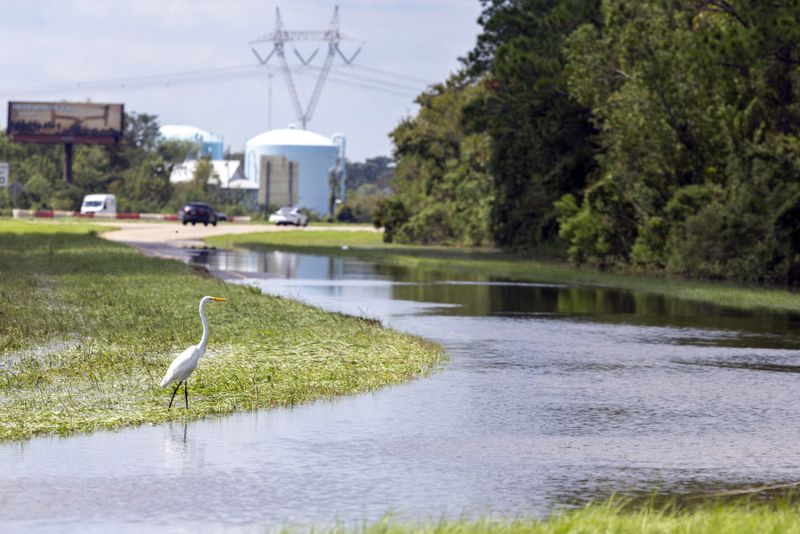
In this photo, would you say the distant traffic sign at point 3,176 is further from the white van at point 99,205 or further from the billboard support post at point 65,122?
the billboard support post at point 65,122

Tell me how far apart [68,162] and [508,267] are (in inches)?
3983

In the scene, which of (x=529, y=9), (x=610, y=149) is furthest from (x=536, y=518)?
(x=529, y=9)

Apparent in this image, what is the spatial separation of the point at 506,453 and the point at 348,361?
6738mm

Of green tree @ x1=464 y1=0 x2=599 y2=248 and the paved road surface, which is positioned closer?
the paved road surface

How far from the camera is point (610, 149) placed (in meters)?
51.3

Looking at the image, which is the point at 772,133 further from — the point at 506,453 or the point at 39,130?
the point at 39,130

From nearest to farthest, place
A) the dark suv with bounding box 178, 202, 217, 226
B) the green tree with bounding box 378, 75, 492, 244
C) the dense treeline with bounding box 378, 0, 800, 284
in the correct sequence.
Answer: the dense treeline with bounding box 378, 0, 800, 284, the green tree with bounding box 378, 75, 492, 244, the dark suv with bounding box 178, 202, 217, 226

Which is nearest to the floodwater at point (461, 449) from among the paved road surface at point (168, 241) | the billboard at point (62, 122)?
the paved road surface at point (168, 241)

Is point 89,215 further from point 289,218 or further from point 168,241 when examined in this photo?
point 168,241

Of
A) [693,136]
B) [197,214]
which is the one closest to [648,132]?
[693,136]

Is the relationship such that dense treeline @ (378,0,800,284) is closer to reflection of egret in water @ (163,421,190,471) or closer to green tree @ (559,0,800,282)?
green tree @ (559,0,800,282)

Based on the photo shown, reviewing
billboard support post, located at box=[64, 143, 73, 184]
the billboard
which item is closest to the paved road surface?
the billboard

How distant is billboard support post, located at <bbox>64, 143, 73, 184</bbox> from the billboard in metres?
1.57

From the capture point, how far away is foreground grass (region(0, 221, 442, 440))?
48.3 ft
